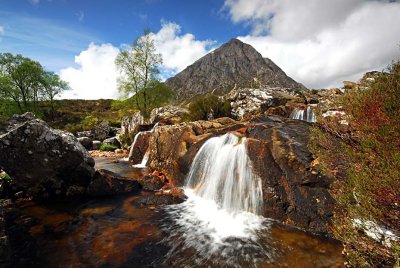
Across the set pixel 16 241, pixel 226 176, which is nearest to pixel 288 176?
pixel 226 176

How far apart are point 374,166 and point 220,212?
7.46m

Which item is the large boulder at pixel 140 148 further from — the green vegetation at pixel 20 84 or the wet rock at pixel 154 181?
the green vegetation at pixel 20 84

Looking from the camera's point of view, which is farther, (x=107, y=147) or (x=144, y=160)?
(x=107, y=147)

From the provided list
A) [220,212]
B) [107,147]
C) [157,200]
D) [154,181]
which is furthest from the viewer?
[107,147]

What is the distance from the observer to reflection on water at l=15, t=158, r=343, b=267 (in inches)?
302

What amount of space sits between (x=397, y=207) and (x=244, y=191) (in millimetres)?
6902

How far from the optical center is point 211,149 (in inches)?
595

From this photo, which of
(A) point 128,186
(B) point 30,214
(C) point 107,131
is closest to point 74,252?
(B) point 30,214

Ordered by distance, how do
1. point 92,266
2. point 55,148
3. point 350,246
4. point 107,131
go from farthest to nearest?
point 107,131
point 55,148
point 92,266
point 350,246

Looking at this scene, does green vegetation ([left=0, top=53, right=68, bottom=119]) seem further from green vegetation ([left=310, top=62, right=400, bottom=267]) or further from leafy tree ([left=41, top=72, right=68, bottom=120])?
green vegetation ([left=310, top=62, right=400, bottom=267])

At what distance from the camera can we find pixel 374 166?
19.7 feet

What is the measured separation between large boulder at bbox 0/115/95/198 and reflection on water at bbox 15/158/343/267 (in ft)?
6.37

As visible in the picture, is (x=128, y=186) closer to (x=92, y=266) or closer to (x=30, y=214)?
(x=30, y=214)

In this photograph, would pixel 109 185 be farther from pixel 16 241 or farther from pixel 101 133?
pixel 101 133
